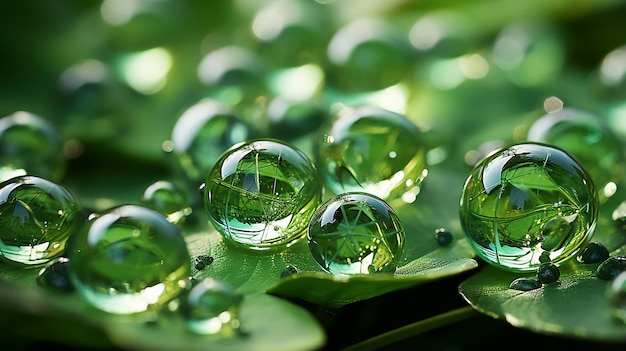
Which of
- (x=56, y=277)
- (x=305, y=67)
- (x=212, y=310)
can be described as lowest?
(x=212, y=310)

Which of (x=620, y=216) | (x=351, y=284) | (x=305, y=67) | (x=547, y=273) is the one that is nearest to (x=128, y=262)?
(x=351, y=284)

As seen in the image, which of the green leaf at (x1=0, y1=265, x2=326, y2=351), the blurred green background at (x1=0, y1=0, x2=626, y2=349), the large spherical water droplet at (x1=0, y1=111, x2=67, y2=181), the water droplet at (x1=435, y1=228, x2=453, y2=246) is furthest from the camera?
the blurred green background at (x1=0, y1=0, x2=626, y2=349)

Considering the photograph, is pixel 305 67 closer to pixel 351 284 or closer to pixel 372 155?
pixel 372 155

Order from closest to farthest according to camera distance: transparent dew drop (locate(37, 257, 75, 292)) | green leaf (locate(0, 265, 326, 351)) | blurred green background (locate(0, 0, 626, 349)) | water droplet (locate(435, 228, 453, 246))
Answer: green leaf (locate(0, 265, 326, 351)) < transparent dew drop (locate(37, 257, 75, 292)) < water droplet (locate(435, 228, 453, 246)) < blurred green background (locate(0, 0, 626, 349))

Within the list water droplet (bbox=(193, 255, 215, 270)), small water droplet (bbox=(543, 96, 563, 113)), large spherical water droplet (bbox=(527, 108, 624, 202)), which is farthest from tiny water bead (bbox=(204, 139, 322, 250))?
small water droplet (bbox=(543, 96, 563, 113))

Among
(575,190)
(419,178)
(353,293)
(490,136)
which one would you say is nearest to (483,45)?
(490,136)

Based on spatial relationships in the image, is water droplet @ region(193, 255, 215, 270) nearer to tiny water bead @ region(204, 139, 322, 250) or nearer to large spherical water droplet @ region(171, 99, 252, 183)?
tiny water bead @ region(204, 139, 322, 250)

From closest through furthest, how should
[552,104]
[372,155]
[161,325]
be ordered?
[161,325] → [372,155] → [552,104]
